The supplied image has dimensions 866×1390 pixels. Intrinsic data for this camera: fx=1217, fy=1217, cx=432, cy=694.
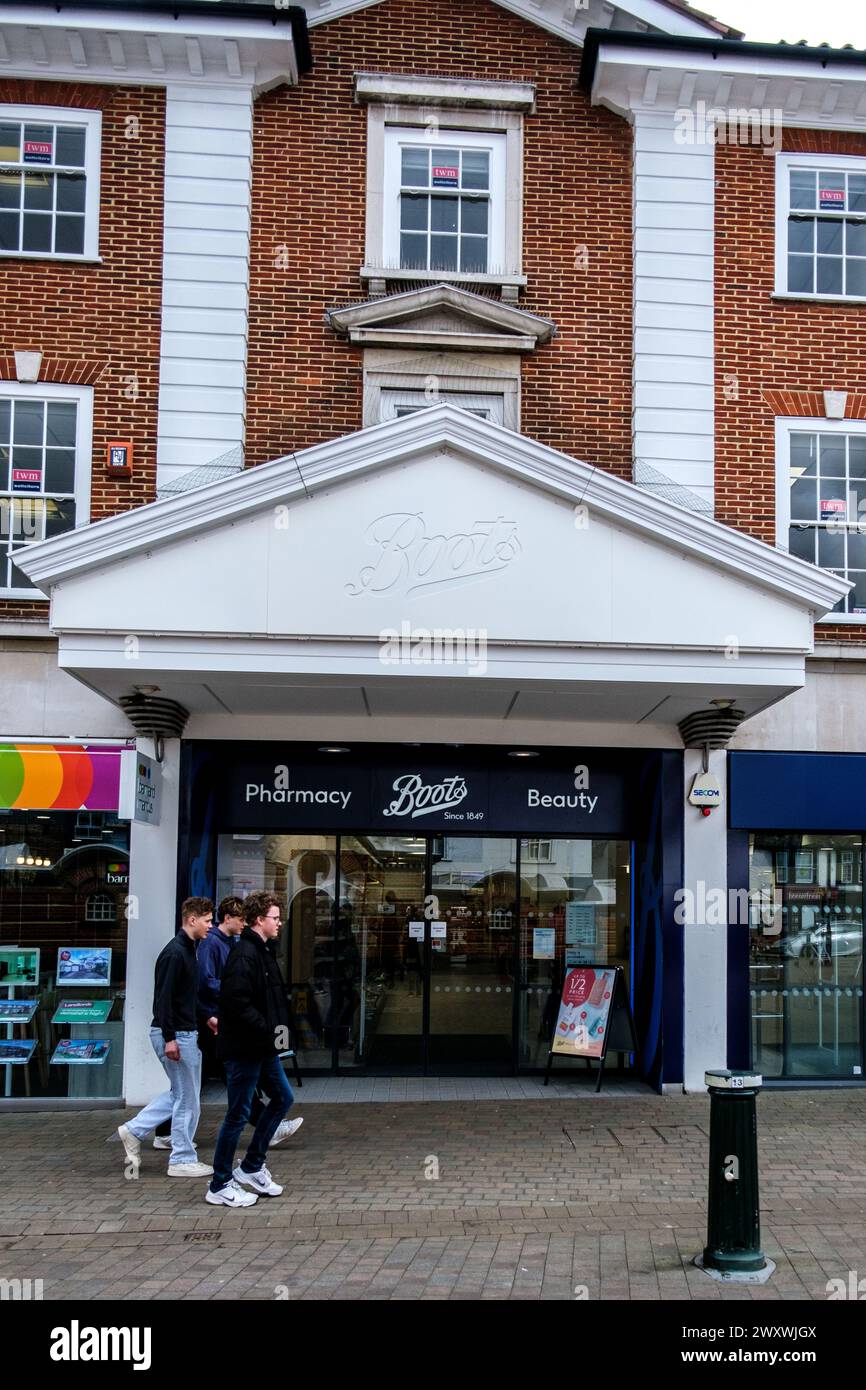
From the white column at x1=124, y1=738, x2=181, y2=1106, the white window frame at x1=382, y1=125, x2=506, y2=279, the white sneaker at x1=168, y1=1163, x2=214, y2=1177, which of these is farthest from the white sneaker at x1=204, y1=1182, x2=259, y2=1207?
the white window frame at x1=382, y1=125, x2=506, y2=279

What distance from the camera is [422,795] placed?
11.8 m

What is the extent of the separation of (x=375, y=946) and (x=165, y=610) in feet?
14.9

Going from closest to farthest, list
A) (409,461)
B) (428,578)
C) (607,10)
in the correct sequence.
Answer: (428,578) → (409,461) → (607,10)

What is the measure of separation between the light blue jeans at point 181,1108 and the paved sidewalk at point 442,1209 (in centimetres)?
25

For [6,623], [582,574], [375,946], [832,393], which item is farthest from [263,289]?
[375,946]

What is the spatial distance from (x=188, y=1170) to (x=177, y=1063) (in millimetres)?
738

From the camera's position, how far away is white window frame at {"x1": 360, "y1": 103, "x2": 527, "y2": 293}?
11742mm

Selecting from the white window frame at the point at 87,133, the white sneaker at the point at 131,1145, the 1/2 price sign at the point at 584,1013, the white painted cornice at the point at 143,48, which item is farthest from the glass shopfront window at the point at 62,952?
the white painted cornice at the point at 143,48

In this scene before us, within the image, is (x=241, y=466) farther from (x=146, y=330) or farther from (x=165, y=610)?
(x=165, y=610)

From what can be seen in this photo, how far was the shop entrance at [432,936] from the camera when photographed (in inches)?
A: 466

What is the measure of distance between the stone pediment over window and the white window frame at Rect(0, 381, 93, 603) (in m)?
2.45

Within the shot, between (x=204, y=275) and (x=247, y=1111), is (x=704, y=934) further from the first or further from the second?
(x=204, y=275)

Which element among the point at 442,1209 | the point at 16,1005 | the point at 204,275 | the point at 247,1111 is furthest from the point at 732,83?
the point at 16,1005

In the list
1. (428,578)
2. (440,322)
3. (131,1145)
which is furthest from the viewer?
(440,322)
